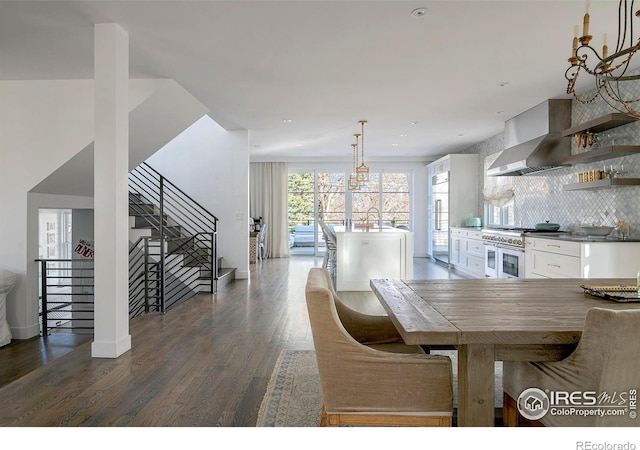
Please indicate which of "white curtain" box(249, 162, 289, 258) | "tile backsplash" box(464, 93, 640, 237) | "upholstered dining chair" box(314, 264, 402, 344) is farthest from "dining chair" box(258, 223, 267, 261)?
"upholstered dining chair" box(314, 264, 402, 344)

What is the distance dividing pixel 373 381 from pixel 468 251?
6.49 m

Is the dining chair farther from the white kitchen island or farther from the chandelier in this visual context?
the chandelier

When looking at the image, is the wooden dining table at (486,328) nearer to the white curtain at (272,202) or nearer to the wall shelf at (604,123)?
the wall shelf at (604,123)

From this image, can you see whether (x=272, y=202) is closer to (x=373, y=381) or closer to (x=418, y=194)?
(x=418, y=194)

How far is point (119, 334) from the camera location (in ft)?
10.6

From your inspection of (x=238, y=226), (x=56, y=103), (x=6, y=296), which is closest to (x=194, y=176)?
(x=238, y=226)

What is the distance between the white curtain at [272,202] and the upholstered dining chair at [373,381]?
921cm

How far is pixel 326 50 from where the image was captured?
370 centimetres

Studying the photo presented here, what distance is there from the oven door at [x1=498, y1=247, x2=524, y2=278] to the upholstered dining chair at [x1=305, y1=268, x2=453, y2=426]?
4237mm

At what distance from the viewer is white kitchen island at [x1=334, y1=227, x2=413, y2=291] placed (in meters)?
6.01

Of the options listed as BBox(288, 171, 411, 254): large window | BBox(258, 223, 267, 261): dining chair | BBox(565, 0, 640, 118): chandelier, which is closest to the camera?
BBox(565, 0, 640, 118): chandelier

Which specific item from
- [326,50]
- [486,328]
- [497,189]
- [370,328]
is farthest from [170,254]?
[497,189]

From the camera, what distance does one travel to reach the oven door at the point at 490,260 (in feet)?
20.1
